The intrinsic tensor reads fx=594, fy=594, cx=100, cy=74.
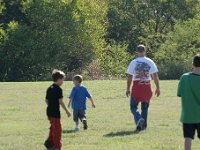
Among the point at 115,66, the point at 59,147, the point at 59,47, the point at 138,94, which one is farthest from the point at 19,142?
the point at 115,66

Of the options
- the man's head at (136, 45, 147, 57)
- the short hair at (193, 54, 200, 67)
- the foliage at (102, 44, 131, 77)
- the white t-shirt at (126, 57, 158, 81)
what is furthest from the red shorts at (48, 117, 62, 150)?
the foliage at (102, 44, 131, 77)

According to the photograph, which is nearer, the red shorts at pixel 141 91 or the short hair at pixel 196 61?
the short hair at pixel 196 61

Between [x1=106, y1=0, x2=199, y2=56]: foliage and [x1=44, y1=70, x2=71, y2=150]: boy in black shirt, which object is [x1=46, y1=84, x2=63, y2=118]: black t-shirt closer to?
[x1=44, y1=70, x2=71, y2=150]: boy in black shirt

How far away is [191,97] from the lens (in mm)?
9500

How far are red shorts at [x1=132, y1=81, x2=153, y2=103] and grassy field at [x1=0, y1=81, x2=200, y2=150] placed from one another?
757mm

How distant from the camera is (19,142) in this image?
12.1m

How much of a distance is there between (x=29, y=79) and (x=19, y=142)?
153ft

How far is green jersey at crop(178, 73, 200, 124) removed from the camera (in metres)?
9.45

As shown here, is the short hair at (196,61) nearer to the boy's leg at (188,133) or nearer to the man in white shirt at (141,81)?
the boy's leg at (188,133)

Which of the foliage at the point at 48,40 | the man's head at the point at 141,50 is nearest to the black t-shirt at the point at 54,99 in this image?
the man's head at the point at 141,50

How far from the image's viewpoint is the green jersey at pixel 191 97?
945cm

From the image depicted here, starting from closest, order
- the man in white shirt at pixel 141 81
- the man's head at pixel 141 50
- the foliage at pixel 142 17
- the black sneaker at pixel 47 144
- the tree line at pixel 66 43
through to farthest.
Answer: the black sneaker at pixel 47 144
the man's head at pixel 141 50
the man in white shirt at pixel 141 81
the tree line at pixel 66 43
the foliage at pixel 142 17

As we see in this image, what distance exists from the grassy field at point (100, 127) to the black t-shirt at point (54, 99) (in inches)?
30.3

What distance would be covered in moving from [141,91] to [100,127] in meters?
1.45
